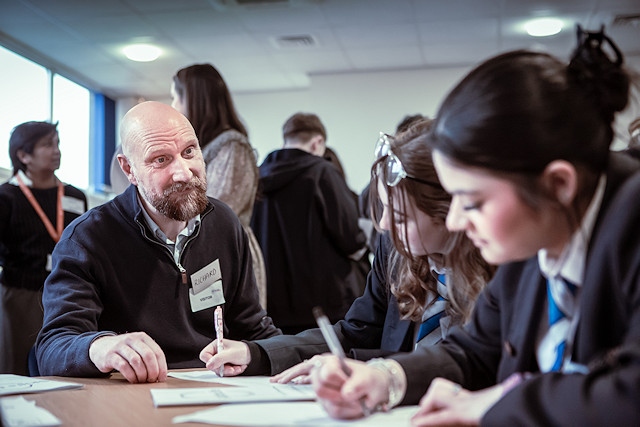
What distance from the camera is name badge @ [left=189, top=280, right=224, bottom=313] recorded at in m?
1.99

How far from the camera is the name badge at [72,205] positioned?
3883 millimetres

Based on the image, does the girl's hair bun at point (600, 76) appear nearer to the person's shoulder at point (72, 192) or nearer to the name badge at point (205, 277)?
the name badge at point (205, 277)

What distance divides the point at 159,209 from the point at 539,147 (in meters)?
1.29

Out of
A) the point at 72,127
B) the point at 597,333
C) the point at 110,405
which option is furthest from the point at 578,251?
the point at 72,127

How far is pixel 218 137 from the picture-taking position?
2.96 m

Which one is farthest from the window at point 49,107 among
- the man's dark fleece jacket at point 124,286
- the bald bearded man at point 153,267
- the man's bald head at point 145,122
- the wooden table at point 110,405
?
the wooden table at point 110,405

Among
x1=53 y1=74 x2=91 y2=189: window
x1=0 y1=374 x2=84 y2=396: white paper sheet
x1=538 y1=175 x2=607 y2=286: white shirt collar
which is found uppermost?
x1=53 y1=74 x2=91 y2=189: window

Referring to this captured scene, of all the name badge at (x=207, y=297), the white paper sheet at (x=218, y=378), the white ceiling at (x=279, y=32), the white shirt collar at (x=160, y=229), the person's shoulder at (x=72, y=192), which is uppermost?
the white ceiling at (x=279, y=32)

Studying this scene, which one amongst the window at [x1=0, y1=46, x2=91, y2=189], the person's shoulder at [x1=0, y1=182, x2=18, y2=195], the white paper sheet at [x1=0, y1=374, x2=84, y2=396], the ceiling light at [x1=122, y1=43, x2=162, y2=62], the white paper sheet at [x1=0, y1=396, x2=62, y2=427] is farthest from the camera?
the ceiling light at [x1=122, y1=43, x2=162, y2=62]

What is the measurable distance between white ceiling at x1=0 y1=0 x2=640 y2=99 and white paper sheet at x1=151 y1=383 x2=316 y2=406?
4.65 m

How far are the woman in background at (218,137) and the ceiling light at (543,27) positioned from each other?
401cm

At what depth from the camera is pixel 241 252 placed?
7.19ft

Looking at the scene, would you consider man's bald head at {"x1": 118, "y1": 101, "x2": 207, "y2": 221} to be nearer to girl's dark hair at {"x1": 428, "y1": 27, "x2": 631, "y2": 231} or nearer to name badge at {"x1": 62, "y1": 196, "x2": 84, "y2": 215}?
girl's dark hair at {"x1": 428, "y1": 27, "x2": 631, "y2": 231}

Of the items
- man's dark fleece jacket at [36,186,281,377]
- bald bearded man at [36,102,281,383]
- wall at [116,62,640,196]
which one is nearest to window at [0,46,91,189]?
wall at [116,62,640,196]
